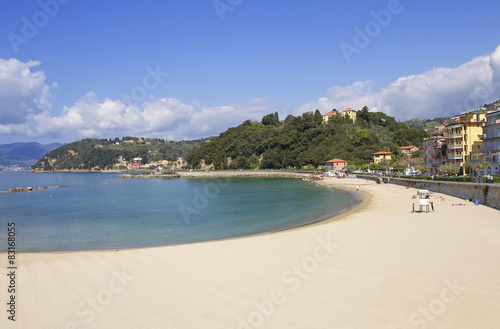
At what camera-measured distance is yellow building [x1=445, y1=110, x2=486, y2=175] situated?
37.2 metres

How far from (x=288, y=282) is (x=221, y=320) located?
9.50ft

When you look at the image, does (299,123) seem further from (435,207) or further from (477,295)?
(477,295)

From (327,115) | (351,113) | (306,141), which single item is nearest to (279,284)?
(306,141)

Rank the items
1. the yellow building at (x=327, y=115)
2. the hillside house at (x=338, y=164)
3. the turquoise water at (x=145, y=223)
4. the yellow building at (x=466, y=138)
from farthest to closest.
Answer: the yellow building at (x=327, y=115), the hillside house at (x=338, y=164), the yellow building at (x=466, y=138), the turquoise water at (x=145, y=223)

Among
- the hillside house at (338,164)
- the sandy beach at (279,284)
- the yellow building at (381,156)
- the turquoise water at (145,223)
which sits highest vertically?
the yellow building at (381,156)

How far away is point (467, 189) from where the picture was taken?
88.5ft

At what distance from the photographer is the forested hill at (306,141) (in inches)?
3553

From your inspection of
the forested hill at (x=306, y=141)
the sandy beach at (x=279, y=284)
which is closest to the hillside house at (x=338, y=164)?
the forested hill at (x=306, y=141)

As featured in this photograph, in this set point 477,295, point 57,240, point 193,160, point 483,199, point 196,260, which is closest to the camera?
point 477,295

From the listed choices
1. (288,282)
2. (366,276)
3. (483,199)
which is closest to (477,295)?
(366,276)

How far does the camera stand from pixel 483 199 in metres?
23.9

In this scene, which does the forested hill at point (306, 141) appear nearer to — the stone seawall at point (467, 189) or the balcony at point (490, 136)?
the stone seawall at point (467, 189)

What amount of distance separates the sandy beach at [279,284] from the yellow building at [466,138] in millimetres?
24494

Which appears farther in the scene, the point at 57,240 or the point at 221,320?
the point at 57,240
